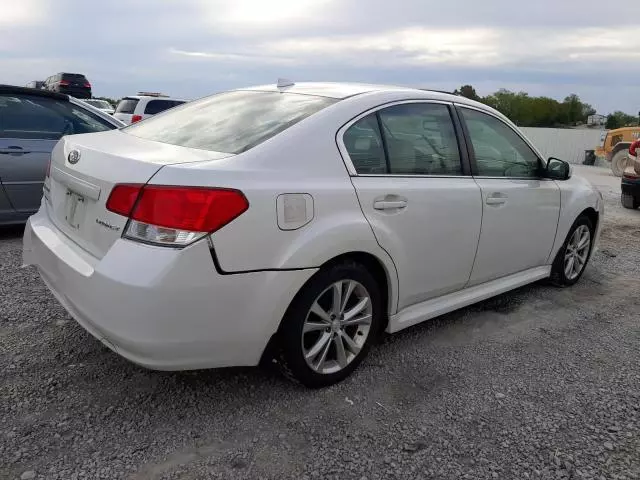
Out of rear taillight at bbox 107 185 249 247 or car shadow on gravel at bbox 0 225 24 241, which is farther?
car shadow on gravel at bbox 0 225 24 241

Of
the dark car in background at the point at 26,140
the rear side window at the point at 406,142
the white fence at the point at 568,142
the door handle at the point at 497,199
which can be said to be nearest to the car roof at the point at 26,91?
the dark car in background at the point at 26,140

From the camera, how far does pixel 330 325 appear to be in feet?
9.36

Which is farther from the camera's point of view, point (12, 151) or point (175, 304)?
point (12, 151)

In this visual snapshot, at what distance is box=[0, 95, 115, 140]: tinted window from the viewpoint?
540 cm

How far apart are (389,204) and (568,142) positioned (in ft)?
84.1

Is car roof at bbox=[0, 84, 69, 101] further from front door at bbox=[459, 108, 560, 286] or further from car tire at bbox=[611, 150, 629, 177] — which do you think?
car tire at bbox=[611, 150, 629, 177]

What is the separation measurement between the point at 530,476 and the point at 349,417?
0.83 metres

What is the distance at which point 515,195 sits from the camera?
381cm

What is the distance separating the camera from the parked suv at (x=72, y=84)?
85.3 ft

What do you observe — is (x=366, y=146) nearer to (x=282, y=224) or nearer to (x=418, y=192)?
(x=418, y=192)

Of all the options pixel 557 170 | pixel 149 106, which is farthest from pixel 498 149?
pixel 149 106

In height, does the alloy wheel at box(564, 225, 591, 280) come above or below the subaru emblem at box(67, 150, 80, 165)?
below

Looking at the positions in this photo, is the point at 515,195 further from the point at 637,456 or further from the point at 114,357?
the point at 114,357

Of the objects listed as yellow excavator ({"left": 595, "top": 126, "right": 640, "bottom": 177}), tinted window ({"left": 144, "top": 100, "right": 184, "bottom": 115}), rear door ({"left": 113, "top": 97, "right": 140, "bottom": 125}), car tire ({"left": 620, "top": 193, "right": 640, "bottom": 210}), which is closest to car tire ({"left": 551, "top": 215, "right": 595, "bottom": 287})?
car tire ({"left": 620, "top": 193, "right": 640, "bottom": 210})
